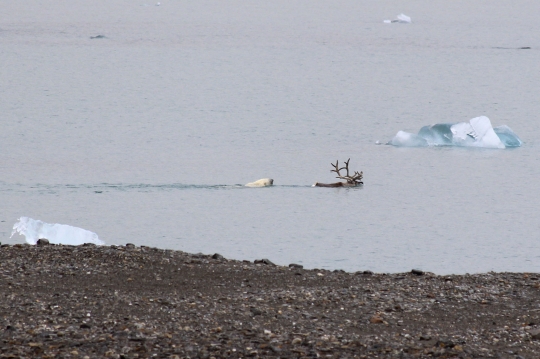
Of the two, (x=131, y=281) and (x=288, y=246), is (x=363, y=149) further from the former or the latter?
(x=131, y=281)

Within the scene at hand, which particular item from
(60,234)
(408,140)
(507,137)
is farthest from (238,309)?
(507,137)

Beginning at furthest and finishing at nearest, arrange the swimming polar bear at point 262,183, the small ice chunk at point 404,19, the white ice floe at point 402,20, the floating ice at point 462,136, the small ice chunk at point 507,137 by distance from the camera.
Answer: the white ice floe at point 402,20 → the small ice chunk at point 404,19 → the small ice chunk at point 507,137 → the floating ice at point 462,136 → the swimming polar bear at point 262,183

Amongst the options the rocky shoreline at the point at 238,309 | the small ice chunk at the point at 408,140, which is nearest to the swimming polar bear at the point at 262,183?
the small ice chunk at the point at 408,140

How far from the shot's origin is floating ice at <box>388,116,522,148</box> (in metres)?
22.3

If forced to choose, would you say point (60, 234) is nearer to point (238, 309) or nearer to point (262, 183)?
point (238, 309)

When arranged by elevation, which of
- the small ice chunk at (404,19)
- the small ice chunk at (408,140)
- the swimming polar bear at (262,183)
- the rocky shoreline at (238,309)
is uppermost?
the small ice chunk at (404,19)

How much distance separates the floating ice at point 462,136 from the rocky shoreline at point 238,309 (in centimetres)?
1330

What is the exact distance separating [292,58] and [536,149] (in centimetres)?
2940

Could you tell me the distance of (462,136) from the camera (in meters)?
22.6

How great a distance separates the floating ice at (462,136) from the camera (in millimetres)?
22266

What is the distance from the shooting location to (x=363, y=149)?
22.3 metres

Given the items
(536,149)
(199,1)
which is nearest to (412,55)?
(536,149)

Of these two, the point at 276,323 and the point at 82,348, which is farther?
the point at 276,323

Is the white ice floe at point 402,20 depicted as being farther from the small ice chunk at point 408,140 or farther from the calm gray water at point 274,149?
the small ice chunk at point 408,140
